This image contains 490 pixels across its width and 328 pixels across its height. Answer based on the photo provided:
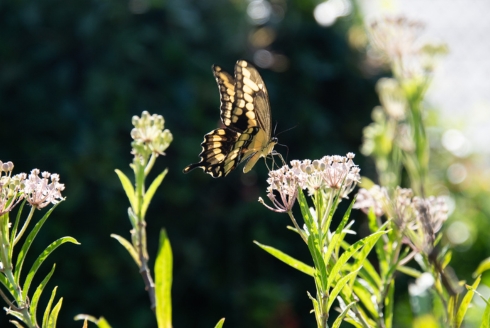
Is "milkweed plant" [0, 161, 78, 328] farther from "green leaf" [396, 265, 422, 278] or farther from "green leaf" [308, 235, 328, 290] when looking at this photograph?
"green leaf" [396, 265, 422, 278]

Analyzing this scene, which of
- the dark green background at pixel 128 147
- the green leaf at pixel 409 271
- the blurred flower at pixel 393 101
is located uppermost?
the dark green background at pixel 128 147

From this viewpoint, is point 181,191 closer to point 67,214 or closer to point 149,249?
point 149,249

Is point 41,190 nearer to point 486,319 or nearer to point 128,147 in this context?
point 486,319

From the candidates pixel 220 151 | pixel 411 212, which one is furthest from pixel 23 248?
pixel 220 151

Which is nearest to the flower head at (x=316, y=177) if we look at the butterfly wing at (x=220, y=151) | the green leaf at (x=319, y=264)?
the green leaf at (x=319, y=264)

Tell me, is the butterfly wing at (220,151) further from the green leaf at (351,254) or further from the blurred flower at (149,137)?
the green leaf at (351,254)
